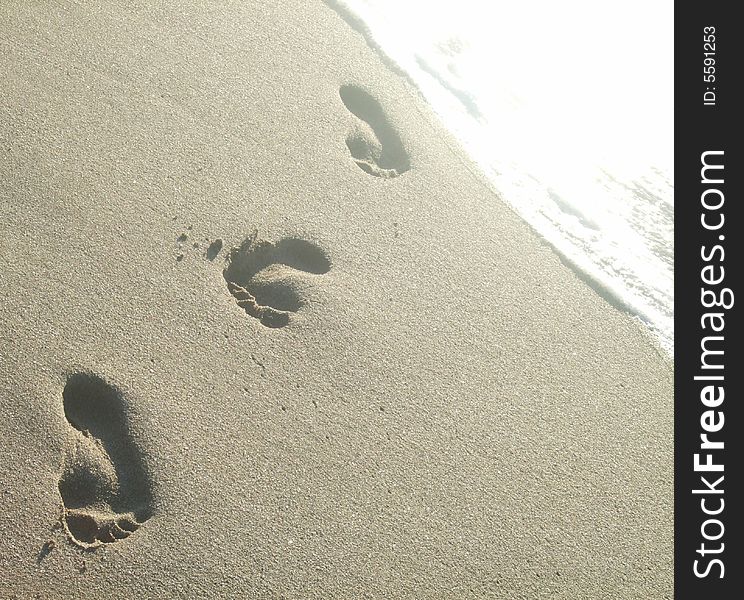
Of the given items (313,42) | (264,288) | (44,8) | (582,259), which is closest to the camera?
(264,288)

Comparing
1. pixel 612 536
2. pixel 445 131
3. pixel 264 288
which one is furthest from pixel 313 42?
pixel 612 536

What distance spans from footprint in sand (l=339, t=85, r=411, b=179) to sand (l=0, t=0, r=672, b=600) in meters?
0.01

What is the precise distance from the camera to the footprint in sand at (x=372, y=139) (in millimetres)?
3270

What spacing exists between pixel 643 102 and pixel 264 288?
152 inches

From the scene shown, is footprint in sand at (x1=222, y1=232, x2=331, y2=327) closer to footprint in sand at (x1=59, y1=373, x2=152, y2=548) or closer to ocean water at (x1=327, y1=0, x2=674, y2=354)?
footprint in sand at (x1=59, y1=373, x2=152, y2=548)

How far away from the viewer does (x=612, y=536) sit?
2.48m

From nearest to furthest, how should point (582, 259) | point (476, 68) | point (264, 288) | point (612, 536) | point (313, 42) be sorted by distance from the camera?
1. point (612, 536)
2. point (264, 288)
3. point (582, 259)
4. point (313, 42)
5. point (476, 68)

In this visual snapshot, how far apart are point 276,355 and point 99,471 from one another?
65 cm

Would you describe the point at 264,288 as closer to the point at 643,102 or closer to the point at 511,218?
the point at 511,218
